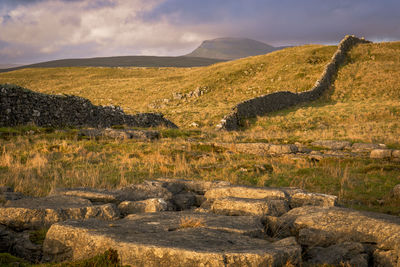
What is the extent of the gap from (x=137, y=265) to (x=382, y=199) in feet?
28.0

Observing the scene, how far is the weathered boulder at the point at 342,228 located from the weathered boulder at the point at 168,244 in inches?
39.1

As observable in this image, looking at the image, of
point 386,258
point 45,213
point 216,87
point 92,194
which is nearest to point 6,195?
point 92,194

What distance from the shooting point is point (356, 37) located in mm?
60625

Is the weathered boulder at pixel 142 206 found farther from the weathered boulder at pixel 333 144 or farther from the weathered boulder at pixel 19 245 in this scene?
the weathered boulder at pixel 333 144

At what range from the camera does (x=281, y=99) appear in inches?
1602

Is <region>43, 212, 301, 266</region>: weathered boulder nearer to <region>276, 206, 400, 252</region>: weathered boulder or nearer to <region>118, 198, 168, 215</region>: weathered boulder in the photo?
<region>276, 206, 400, 252</region>: weathered boulder

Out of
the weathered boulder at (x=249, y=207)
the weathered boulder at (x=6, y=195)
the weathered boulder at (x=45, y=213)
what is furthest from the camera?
the weathered boulder at (x=6, y=195)

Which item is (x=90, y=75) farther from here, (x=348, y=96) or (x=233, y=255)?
(x=233, y=255)

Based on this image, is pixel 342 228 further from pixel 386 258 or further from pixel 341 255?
pixel 386 258

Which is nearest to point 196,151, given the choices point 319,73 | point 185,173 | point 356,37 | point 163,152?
point 163,152

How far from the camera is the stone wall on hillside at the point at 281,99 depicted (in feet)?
105

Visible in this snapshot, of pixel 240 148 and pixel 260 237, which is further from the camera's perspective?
pixel 240 148

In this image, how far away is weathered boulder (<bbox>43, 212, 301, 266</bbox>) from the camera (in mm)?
4727

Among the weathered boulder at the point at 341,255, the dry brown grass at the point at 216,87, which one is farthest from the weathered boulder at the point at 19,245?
the dry brown grass at the point at 216,87
